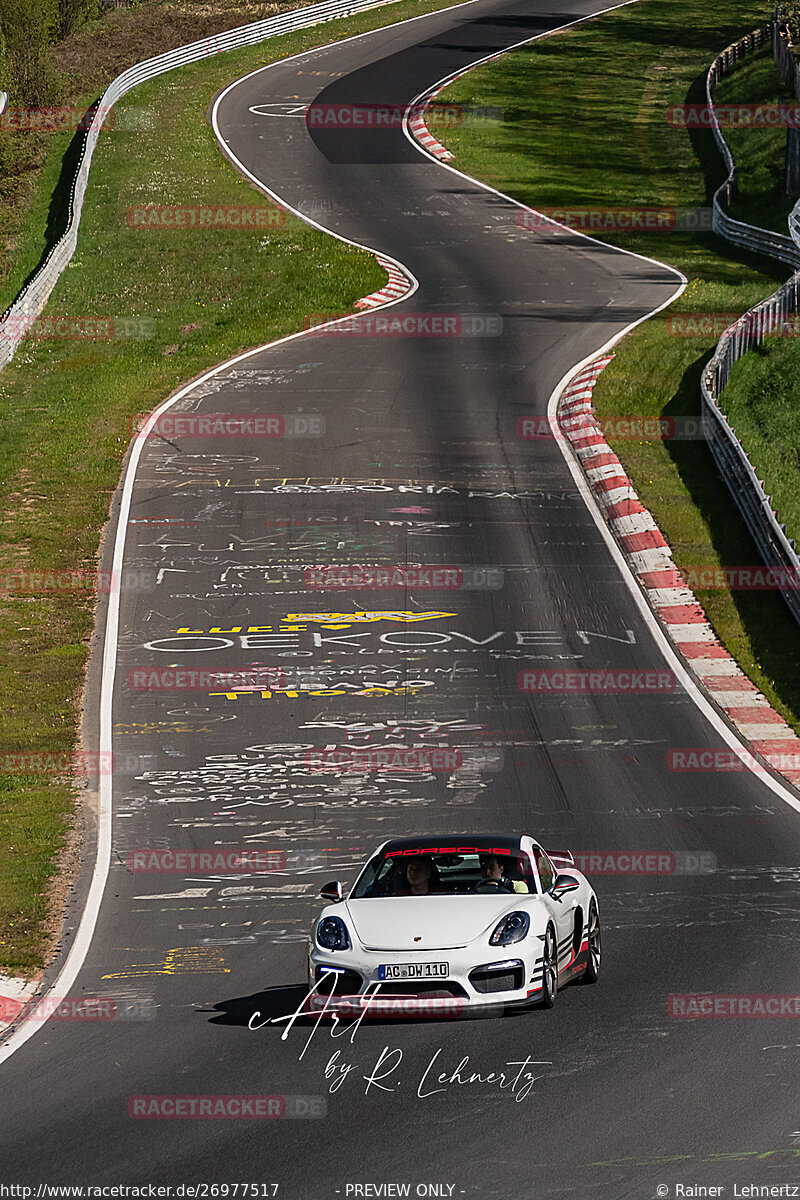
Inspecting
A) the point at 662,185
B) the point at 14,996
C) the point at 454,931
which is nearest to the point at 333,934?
the point at 454,931

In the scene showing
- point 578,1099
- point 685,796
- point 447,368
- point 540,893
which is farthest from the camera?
point 447,368

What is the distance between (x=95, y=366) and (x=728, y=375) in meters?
15.8

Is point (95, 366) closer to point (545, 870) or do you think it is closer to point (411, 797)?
point (411, 797)

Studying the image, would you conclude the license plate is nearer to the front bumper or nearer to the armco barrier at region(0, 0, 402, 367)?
the front bumper

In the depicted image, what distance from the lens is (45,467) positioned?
3244 cm

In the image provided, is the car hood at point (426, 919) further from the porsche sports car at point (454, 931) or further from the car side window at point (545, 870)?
the car side window at point (545, 870)

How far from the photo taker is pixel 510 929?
11.2 metres

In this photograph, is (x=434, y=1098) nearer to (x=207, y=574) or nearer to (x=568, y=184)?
(x=207, y=574)

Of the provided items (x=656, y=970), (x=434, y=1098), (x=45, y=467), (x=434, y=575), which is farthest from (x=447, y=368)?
(x=434, y=1098)

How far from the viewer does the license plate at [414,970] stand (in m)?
11.0

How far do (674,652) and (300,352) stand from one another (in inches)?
742

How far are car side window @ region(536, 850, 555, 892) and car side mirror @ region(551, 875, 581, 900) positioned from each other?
0.30 feet

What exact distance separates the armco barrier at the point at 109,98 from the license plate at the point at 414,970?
31889mm

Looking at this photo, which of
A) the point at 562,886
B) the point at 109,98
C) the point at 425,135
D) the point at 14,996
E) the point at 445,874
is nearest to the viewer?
the point at 562,886
